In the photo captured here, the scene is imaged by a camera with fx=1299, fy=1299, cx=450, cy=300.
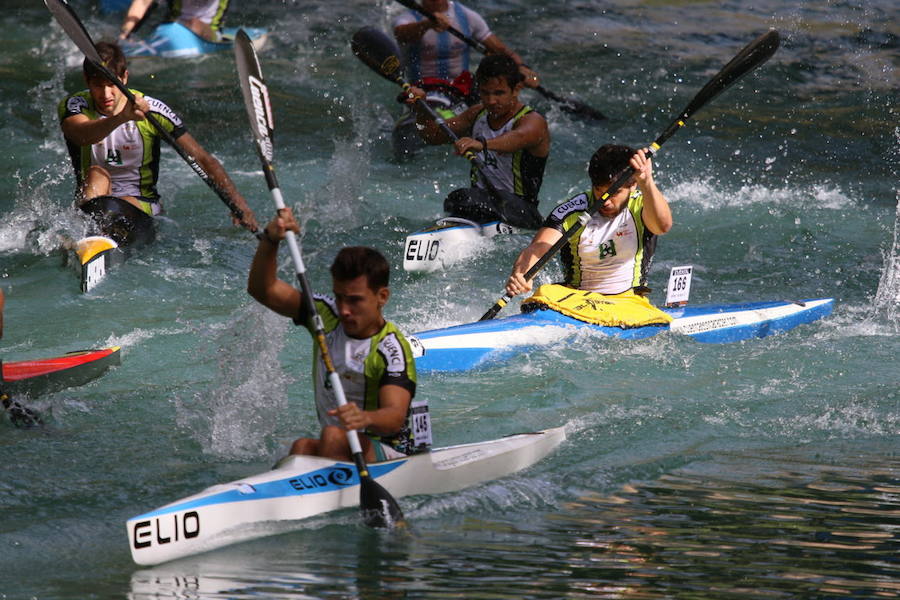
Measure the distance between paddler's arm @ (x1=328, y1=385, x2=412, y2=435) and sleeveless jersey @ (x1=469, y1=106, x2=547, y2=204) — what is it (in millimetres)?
4361

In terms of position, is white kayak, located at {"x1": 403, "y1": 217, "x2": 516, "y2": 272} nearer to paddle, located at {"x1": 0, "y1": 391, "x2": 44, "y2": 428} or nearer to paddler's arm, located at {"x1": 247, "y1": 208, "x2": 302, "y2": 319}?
paddle, located at {"x1": 0, "y1": 391, "x2": 44, "y2": 428}

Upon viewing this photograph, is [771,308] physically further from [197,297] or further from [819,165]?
[819,165]

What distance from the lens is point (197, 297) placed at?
27.1 ft

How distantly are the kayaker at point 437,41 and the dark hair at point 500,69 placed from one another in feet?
9.85

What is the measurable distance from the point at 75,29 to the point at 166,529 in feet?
13.5

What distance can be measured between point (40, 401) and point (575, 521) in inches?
111

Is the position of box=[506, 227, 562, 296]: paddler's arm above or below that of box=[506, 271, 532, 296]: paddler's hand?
above

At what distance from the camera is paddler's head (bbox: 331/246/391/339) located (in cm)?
439

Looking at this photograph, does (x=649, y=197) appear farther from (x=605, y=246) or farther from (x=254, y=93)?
(x=254, y=93)

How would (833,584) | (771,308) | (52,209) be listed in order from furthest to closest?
(52,209) < (771,308) < (833,584)

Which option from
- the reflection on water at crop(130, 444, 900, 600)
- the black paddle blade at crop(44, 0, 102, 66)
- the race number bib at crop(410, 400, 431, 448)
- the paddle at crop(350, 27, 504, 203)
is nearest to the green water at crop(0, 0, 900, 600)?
the reflection on water at crop(130, 444, 900, 600)

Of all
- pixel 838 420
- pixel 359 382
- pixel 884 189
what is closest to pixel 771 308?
pixel 838 420

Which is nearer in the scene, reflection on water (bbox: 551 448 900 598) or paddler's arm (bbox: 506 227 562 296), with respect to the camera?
reflection on water (bbox: 551 448 900 598)

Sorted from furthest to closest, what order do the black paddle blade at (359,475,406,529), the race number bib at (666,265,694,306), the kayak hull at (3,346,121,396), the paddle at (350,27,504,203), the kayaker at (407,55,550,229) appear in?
1. the paddle at (350,27,504,203)
2. the kayaker at (407,55,550,229)
3. the race number bib at (666,265,694,306)
4. the kayak hull at (3,346,121,396)
5. the black paddle blade at (359,475,406,529)
